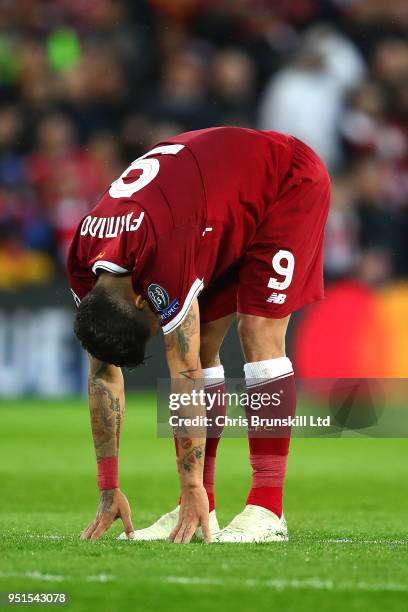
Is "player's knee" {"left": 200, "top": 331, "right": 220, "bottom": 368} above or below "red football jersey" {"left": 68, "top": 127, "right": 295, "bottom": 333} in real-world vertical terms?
below

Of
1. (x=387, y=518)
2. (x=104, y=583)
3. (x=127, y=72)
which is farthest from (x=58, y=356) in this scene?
(x=104, y=583)

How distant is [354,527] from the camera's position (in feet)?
20.2

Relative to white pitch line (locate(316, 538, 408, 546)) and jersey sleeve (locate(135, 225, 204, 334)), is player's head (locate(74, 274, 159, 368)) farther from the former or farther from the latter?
white pitch line (locate(316, 538, 408, 546))

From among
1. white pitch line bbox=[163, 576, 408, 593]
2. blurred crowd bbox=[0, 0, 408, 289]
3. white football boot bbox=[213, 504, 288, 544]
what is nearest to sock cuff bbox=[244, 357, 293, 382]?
white football boot bbox=[213, 504, 288, 544]

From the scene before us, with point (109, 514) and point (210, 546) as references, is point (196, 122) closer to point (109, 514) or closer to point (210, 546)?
point (109, 514)

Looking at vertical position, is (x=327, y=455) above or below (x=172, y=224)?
below

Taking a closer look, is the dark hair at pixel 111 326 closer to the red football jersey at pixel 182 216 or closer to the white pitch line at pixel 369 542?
the red football jersey at pixel 182 216

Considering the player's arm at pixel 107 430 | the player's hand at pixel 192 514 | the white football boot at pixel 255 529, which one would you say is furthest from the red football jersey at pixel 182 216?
the white football boot at pixel 255 529

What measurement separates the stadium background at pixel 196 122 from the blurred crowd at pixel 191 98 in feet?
→ 0.06

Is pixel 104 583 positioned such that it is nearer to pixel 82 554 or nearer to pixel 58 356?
pixel 82 554

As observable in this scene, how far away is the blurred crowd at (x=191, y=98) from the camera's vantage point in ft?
47.1

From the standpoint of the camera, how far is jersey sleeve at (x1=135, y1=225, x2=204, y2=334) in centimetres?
493

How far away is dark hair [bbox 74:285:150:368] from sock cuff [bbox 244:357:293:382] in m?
0.75

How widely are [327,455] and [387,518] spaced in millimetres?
3615
